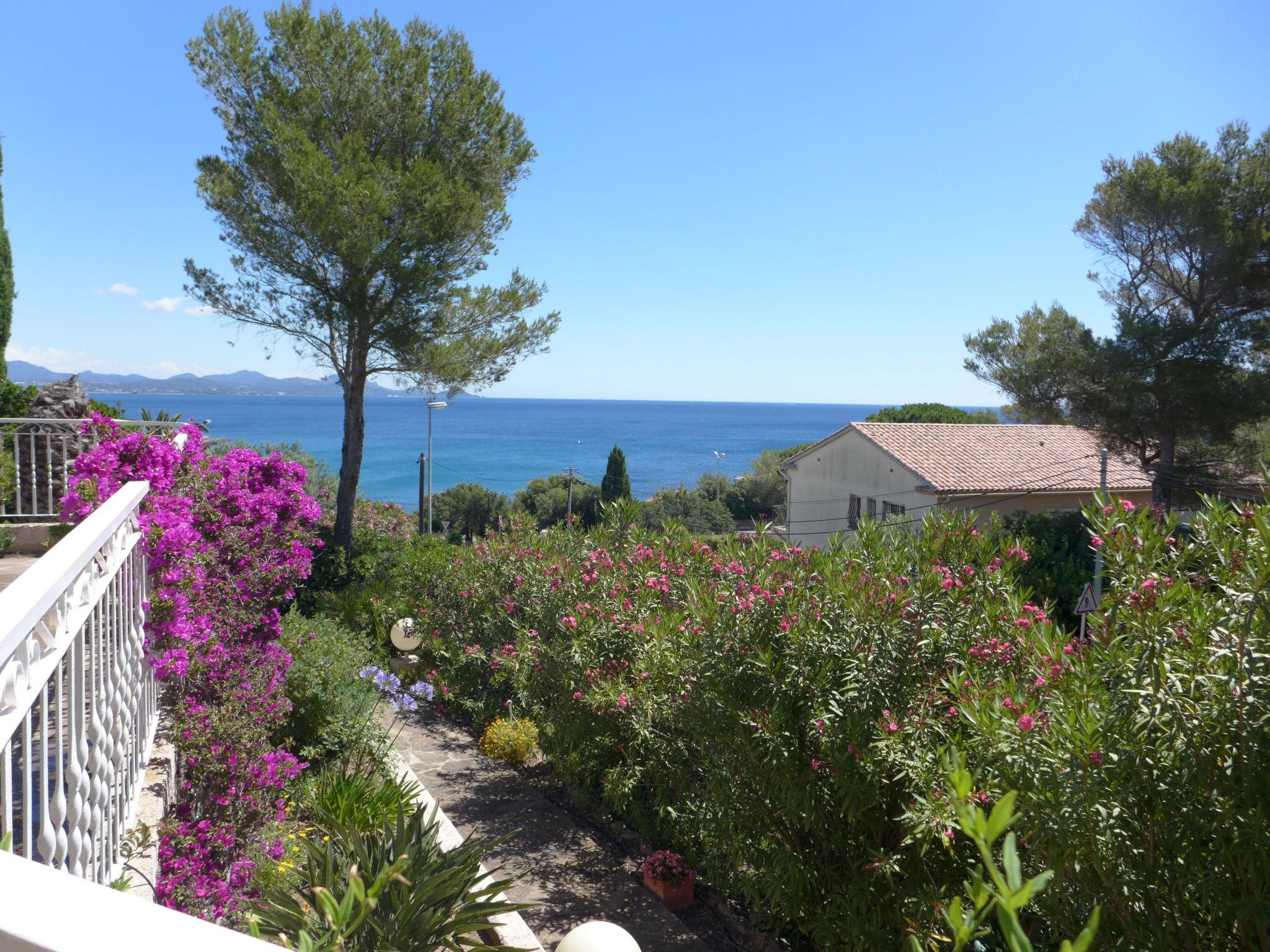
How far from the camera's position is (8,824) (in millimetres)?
1249

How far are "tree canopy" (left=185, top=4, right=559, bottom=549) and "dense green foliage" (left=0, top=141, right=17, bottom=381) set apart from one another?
7.30 feet

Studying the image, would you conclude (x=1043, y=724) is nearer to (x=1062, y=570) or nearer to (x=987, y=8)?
(x=987, y=8)

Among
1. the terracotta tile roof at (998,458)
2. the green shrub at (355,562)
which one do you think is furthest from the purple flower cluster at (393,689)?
the terracotta tile roof at (998,458)

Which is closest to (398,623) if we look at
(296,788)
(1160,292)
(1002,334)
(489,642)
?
(489,642)

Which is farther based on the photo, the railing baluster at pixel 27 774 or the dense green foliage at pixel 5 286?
the dense green foliage at pixel 5 286

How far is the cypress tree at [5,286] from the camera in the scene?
422 inches

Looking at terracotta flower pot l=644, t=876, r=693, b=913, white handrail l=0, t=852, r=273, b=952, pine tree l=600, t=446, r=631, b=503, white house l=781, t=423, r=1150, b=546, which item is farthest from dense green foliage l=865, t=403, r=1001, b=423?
white handrail l=0, t=852, r=273, b=952

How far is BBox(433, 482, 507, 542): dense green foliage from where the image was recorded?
146 ft

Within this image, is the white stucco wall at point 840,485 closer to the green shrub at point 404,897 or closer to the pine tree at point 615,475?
the pine tree at point 615,475

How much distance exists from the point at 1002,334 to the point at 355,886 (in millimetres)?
21026

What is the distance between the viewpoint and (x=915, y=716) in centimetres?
335

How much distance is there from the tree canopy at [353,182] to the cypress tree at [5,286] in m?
2.23

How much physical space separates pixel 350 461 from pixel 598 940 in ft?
35.5

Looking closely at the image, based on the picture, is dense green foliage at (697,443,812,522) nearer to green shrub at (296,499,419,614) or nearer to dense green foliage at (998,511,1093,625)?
dense green foliage at (998,511,1093,625)
